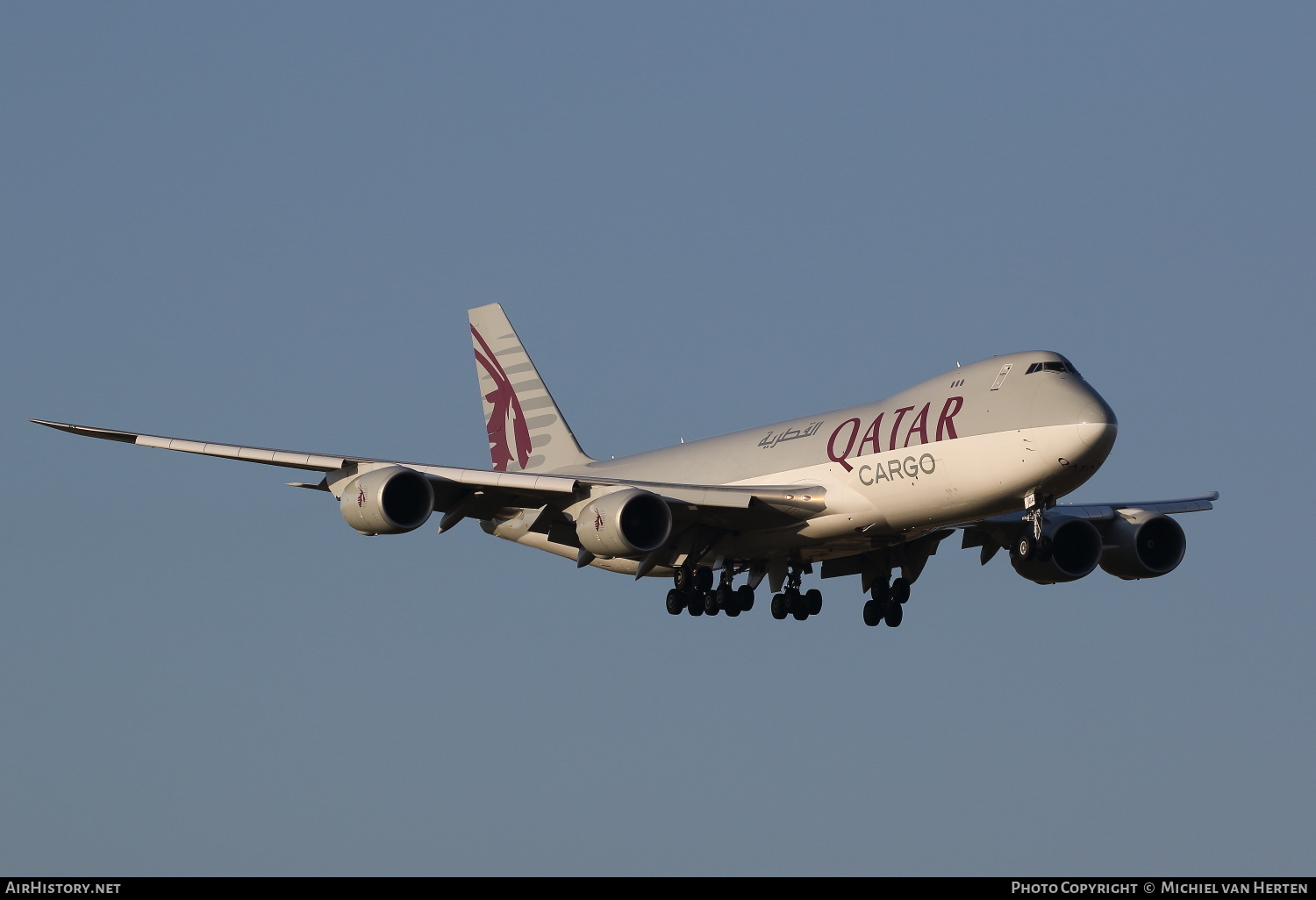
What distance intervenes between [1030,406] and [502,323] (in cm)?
2328

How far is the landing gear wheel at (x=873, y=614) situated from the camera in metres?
48.2

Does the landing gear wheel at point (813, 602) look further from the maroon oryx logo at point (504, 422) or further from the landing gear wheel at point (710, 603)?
the maroon oryx logo at point (504, 422)

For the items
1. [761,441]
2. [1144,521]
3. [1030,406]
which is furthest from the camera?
[1144,521]

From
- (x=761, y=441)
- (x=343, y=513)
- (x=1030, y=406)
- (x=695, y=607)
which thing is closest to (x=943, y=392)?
(x=1030, y=406)

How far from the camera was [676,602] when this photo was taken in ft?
154

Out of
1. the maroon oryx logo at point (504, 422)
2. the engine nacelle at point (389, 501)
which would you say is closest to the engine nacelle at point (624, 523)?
the engine nacelle at point (389, 501)

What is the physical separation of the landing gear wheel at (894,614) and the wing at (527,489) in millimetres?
5798

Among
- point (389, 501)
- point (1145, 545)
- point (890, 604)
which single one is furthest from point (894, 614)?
point (389, 501)

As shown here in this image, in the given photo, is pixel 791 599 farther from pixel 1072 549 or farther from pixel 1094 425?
pixel 1094 425

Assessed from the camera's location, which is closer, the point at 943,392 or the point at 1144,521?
the point at 943,392

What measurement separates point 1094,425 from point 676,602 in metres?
12.8
